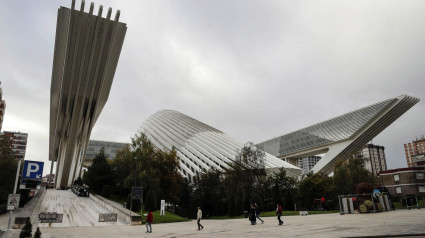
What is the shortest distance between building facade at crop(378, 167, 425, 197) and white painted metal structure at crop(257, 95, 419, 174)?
7.53 m

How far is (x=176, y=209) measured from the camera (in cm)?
3106

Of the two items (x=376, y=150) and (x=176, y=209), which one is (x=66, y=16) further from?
(x=376, y=150)

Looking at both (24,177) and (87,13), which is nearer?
(24,177)

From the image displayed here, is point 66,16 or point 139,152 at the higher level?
point 66,16

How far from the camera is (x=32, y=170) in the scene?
11.4 meters

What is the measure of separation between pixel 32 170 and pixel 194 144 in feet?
132

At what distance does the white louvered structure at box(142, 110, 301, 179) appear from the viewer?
43781 mm

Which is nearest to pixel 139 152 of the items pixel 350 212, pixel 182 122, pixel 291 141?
pixel 350 212

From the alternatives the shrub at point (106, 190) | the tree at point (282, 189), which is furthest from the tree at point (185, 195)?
the tree at point (282, 189)

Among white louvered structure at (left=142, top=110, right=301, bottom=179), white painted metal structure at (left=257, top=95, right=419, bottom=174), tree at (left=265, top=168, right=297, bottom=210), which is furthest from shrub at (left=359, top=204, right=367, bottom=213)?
white painted metal structure at (left=257, top=95, right=419, bottom=174)

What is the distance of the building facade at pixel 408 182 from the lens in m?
42.5

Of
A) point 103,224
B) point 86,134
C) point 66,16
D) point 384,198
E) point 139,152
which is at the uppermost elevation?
point 66,16

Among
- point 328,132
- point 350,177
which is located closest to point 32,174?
point 350,177

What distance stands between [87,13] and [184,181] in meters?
20.8
